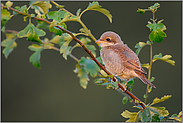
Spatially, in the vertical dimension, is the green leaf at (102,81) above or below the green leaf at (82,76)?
below

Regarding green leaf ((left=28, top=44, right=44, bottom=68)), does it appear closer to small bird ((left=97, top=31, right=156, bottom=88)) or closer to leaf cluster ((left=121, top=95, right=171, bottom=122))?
small bird ((left=97, top=31, right=156, bottom=88))

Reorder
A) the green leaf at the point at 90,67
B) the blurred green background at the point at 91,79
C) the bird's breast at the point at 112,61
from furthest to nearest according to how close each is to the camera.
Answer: the blurred green background at the point at 91,79
the bird's breast at the point at 112,61
the green leaf at the point at 90,67

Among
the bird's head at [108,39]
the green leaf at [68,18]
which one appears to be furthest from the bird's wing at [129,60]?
the green leaf at [68,18]

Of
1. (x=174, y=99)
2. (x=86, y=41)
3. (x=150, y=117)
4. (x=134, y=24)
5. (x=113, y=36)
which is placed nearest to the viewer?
(x=150, y=117)

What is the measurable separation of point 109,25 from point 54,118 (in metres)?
3.39

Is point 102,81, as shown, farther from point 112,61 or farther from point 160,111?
point 112,61

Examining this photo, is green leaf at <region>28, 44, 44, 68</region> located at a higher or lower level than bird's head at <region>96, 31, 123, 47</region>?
lower

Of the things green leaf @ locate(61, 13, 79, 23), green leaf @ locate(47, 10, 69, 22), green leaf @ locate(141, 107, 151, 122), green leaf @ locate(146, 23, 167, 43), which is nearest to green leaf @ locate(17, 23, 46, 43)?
green leaf @ locate(47, 10, 69, 22)

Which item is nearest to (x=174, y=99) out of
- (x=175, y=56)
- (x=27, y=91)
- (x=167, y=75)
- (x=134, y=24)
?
(x=167, y=75)

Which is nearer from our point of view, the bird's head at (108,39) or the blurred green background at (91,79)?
the bird's head at (108,39)

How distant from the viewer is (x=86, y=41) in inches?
77.2

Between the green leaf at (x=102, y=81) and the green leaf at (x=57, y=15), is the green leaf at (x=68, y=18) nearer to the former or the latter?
the green leaf at (x=57, y=15)

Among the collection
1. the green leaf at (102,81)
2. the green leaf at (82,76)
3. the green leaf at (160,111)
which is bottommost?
the green leaf at (160,111)

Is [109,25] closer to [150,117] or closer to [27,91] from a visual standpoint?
[27,91]
